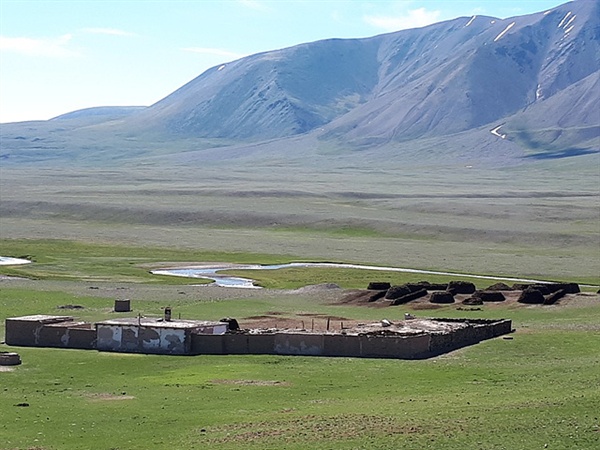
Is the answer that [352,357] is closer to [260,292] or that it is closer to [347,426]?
[347,426]

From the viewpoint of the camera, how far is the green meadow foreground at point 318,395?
99.6ft

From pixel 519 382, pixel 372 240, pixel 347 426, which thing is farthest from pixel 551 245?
pixel 347 426

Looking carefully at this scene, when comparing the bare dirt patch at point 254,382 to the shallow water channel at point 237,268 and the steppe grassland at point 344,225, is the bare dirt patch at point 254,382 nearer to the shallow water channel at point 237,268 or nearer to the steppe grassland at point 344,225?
the shallow water channel at point 237,268

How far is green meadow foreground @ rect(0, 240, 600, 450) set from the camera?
99.6 ft

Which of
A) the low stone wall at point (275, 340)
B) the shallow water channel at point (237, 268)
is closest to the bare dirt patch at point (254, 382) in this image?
the low stone wall at point (275, 340)

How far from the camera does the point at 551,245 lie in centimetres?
11644

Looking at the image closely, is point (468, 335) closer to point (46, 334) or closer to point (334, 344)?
point (334, 344)

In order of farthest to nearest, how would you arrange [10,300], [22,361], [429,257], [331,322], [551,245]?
1. [551,245]
2. [429,257]
3. [10,300]
4. [331,322]
5. [22,361]

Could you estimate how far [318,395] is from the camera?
3778 centimetres

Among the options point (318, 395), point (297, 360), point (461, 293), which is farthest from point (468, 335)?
point (461, 293)

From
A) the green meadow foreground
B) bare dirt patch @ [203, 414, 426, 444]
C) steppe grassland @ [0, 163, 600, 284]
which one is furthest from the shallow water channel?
bare dirt patch @ [203, 414, 426, 444]

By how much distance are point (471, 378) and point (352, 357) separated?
7.49 m

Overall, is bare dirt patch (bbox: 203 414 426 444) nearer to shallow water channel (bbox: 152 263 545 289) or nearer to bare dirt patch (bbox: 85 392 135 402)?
bare dirt patch (bbox: 85 392 135 402)

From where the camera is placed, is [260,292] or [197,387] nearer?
[197,387]
